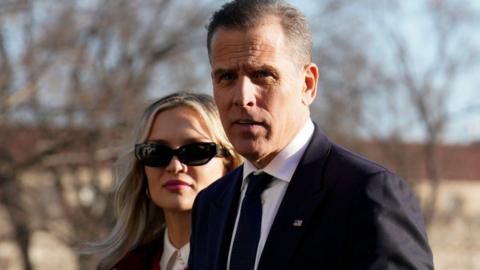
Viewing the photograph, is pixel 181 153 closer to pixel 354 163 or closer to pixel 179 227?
pixel 179 227

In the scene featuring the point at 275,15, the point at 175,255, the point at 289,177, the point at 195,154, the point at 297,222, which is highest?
the point at 275,15

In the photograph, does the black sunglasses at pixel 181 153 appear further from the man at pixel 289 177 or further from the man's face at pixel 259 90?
the man's face at pixel 259 90

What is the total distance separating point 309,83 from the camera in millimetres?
3354

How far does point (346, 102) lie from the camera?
20516mm

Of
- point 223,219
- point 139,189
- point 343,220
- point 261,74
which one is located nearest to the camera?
point 343,220

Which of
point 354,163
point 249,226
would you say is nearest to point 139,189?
point 249,226

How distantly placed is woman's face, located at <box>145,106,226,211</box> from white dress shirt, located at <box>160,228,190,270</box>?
17cm

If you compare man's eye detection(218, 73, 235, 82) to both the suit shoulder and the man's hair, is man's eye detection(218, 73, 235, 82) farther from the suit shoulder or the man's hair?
the suit shoulder

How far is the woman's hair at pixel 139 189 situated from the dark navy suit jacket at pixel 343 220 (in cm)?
171

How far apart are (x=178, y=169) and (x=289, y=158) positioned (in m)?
1.63

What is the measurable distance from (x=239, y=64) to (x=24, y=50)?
465 inches

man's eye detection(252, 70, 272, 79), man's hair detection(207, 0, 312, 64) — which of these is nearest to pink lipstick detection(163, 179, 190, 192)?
man's hair detection(207, 0, 312, 64)

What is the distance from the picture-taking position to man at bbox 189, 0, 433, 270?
2.92 meters

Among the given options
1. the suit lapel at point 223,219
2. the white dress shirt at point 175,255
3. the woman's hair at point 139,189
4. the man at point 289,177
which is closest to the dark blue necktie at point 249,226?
the man at point 289,177
